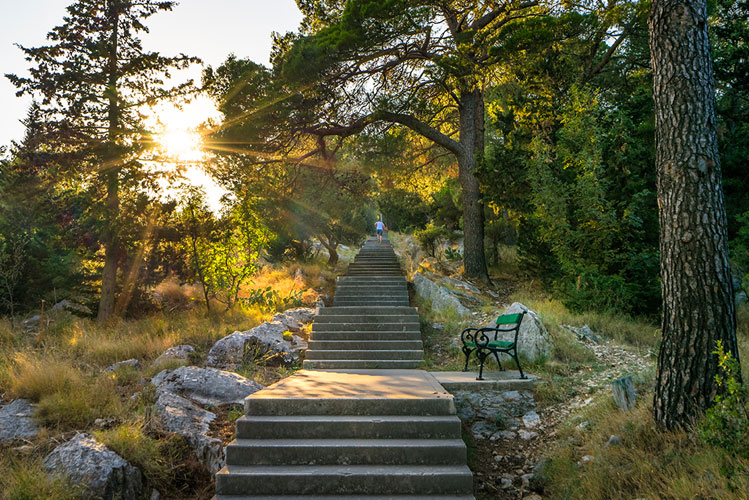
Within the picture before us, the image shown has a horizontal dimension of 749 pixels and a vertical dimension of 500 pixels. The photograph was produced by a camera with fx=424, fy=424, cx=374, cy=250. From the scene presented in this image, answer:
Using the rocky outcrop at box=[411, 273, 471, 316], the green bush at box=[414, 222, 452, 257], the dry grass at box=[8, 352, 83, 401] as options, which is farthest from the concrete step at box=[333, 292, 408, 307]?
the green bush at box=[414, 222, 452, 257]

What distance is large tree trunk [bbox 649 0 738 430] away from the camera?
4.02 metres

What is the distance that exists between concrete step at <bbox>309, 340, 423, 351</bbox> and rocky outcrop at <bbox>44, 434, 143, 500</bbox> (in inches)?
220

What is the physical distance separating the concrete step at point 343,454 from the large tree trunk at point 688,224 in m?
2.26

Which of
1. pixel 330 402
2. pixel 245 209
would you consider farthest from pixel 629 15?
pixel 330 402

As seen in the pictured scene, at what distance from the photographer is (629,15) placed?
12844 mm

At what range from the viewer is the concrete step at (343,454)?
15.2ft

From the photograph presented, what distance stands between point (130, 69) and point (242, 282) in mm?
9016

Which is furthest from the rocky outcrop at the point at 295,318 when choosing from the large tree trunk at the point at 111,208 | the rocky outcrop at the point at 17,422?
the large tree trunk at the point at 111,208

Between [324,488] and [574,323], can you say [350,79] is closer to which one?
[574,323]

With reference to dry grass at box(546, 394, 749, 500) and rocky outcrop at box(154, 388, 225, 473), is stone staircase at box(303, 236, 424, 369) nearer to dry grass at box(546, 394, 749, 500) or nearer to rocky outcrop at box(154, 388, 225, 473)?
rocky outcrop at box(154, 388, 225, 473)

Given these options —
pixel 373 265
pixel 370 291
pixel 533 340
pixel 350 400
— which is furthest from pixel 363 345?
pixel 373 265

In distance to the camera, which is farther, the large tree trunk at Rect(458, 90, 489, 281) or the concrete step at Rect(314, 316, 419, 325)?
the large tree trunk at Rect(458, 90, 489, 281)

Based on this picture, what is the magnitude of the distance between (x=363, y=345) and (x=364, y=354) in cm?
37

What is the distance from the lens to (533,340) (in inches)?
320
